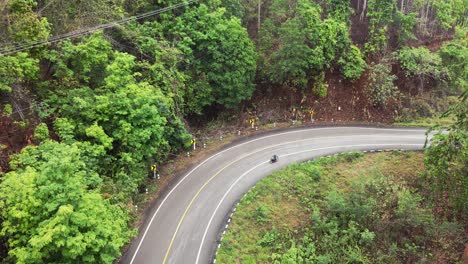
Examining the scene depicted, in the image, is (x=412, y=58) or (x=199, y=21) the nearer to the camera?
(x=199, y=21)

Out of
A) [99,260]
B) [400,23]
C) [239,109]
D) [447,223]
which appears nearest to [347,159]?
[447,223]

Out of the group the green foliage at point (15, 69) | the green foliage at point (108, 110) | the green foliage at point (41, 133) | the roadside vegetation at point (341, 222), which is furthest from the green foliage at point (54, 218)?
the roadside vegetation at point (341, 222)

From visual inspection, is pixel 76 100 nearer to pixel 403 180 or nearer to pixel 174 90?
pixel 174 90

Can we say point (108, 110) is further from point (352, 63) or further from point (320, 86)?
point (352, 63)

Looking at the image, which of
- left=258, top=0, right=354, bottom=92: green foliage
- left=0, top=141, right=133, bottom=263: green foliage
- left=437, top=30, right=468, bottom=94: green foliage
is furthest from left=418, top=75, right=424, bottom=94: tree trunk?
left=0, top=141, right=133, bottom=263: green foliage

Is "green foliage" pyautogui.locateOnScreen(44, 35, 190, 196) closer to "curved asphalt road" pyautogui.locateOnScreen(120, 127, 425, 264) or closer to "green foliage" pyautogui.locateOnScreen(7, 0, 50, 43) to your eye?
"green foliage" pyautogui.locateOnScreen(7, 0, 50, 43)

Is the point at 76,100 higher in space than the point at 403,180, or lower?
higher
